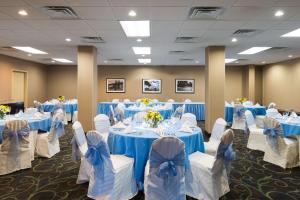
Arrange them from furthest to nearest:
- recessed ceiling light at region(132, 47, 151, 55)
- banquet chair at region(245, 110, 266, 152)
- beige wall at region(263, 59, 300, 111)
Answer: beige wall at region(263, 59, 300, 111) < recessed ceiling light at region(132, 47, 151, 55) < banquet chair at region(245, 110, 266, 152)

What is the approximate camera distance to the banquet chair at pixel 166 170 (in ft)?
8.21

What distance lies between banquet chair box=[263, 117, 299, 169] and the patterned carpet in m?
0.15

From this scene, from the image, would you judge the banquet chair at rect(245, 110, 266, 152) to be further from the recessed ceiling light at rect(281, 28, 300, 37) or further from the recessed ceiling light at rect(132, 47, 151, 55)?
the recessed ceiling light at rect(132, 47, 151, 55)

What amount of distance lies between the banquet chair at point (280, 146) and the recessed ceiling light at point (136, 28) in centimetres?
334

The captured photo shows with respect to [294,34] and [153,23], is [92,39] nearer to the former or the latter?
[153,23]

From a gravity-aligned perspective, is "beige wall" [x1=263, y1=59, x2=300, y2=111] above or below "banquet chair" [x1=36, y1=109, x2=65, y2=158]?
above

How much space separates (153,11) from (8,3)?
252 cm

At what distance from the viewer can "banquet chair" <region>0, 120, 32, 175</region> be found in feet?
13.1

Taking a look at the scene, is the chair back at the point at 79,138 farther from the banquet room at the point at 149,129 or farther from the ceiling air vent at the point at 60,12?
the ceiling air vent at the point at 60,12

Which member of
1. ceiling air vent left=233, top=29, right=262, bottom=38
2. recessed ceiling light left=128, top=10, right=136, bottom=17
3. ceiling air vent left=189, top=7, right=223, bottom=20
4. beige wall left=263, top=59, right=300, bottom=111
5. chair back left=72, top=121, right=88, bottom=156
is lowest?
chair back left=72, top=121, right=88, bottom=156

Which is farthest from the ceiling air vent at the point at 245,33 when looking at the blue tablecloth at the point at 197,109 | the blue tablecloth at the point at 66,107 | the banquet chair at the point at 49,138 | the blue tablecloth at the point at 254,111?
the blue tablecloth at the point at 66,107

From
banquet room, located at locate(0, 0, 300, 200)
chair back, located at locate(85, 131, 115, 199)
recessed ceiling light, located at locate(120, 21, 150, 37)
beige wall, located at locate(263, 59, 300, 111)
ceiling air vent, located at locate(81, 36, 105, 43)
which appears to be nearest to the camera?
chair back, located at locate(85, 131, 115, 199)

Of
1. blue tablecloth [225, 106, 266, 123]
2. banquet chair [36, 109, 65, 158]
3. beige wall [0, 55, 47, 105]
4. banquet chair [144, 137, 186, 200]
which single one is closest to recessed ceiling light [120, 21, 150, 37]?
banquet chair [36, 109, 65, 158]

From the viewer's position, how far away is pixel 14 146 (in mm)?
4078
